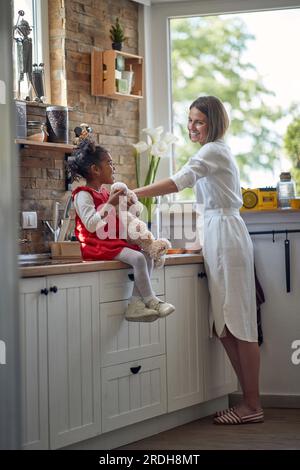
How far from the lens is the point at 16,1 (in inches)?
162

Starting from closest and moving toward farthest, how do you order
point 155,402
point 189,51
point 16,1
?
point 155,402, point 16,1, point 189,51

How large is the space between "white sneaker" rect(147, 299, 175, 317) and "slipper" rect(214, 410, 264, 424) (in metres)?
0.86

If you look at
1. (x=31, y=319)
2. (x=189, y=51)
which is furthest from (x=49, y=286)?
(x=189, y=51)

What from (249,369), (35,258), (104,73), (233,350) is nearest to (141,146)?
(104,73)

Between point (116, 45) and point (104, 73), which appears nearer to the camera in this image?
point (104, 73)

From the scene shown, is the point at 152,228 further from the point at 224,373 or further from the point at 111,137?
the point at 224,373

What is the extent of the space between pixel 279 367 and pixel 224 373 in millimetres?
396

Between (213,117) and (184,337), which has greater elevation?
(213,117)

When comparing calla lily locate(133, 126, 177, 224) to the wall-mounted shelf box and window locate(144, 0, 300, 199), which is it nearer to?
window locate(144, 0, 300, 199)

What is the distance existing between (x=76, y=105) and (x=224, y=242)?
1.11 metres

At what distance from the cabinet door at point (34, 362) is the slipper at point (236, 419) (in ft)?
4.04

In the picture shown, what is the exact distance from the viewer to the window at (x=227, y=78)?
480 cm

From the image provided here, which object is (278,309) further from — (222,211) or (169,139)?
(169,139)

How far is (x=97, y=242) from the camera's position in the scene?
3582 millimetres
